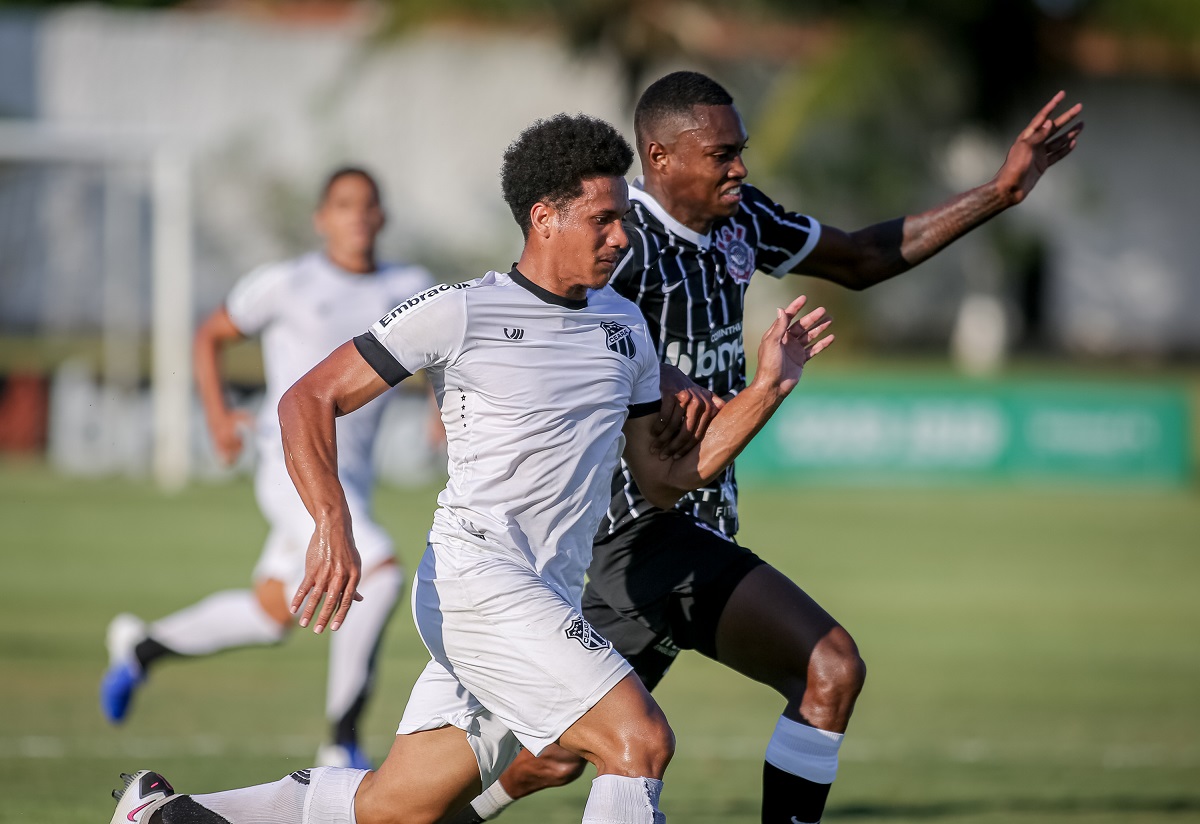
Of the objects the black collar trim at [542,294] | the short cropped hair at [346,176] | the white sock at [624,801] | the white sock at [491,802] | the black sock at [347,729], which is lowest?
the black sock at [347,729]

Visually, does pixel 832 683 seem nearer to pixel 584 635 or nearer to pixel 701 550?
pixel 701 550

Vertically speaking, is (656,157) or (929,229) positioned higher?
(656,157)

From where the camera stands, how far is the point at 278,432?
8.01 metres

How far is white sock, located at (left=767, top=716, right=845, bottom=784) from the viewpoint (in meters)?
5.30

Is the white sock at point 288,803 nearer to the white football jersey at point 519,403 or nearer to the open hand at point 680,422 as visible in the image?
the white football jersey at point 519,403

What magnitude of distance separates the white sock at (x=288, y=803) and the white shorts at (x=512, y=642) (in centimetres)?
40

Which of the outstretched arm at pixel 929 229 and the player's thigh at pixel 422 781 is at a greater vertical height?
the outstretched arm at pixel 929 229

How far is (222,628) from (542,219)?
3930mm

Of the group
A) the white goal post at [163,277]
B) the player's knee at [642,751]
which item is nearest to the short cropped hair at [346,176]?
the player's knee at [642,751]

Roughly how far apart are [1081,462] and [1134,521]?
324cm

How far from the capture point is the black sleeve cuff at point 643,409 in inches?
195

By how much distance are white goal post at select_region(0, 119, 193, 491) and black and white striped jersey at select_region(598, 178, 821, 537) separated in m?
16.0

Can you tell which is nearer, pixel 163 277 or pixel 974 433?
pixel 974 433

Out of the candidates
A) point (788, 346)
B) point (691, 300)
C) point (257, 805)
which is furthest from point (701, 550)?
point (257, 805)
